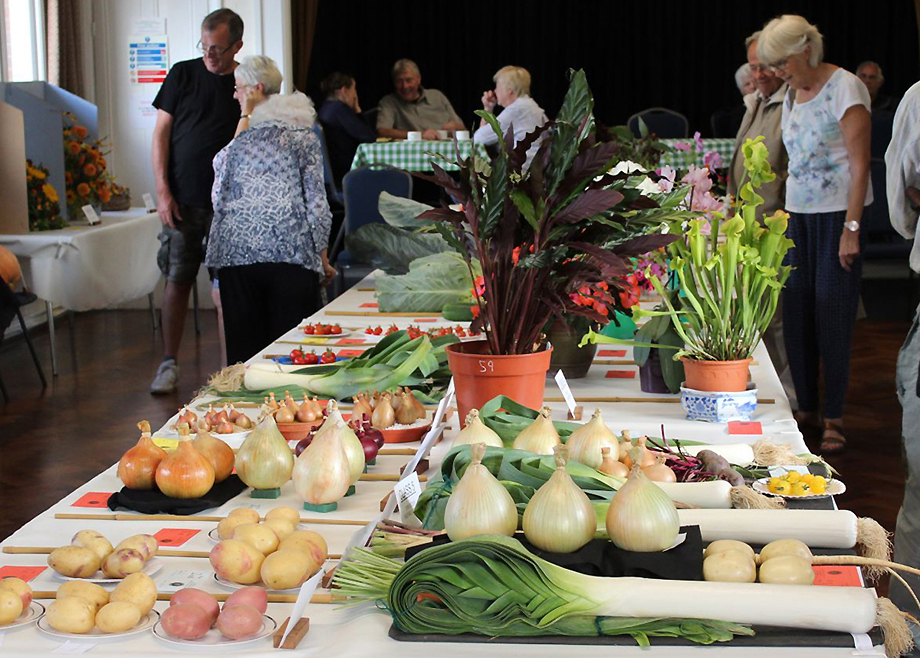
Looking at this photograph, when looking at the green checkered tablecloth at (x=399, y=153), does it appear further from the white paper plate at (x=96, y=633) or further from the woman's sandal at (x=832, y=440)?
the white paper plate at (x=96, y=633)

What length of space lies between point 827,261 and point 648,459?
265 centimetres

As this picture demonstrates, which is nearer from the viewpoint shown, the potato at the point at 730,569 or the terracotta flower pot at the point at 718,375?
the potato at the point at 730,569

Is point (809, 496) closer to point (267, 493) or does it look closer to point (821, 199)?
point (267, 493)

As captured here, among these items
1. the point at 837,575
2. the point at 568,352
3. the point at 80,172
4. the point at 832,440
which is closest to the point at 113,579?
the point at 837,575

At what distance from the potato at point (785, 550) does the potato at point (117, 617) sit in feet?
2.33

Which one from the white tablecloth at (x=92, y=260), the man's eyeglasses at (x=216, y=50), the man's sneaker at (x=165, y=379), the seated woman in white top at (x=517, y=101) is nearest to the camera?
the man's eyeglasses at (x=216, y=50)

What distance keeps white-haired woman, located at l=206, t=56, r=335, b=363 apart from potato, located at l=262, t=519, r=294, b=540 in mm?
2528

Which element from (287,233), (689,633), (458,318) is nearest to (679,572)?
(689,633)

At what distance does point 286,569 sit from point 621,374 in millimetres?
1456

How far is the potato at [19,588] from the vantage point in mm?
1262

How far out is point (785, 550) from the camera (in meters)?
1.28

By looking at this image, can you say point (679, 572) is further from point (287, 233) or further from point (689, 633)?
point (287, 233)

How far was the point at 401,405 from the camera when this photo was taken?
2127mm

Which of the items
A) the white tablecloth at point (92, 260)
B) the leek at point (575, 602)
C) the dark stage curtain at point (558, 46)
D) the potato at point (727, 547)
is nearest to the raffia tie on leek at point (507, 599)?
the leek at point (575, 602)
